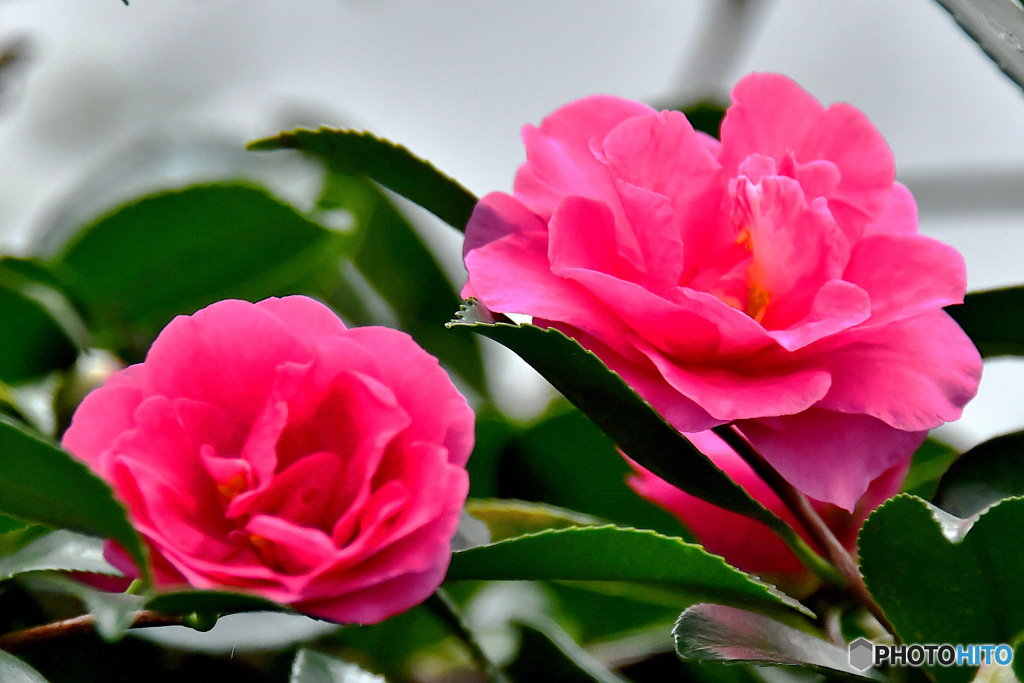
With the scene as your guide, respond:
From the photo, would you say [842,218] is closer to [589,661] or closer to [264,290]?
[589,661]

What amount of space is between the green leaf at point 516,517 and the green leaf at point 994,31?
214 mm

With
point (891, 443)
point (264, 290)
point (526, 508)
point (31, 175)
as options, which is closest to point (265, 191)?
point (264, 290)

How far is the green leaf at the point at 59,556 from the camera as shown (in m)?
0.28

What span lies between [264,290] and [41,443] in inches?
10.9

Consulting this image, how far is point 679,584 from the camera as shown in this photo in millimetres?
295

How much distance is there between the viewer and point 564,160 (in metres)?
0.30

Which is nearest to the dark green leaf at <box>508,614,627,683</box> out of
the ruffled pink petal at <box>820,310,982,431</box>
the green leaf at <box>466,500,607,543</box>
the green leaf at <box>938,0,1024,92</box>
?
the green leaf at <box>466,500,607,543</box>

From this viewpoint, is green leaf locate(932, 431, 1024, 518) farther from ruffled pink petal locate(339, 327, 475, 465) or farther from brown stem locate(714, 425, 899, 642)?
ruffled pink petal locate(339, 327, 475, 465)

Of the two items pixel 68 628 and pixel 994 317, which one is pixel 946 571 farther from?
pixel 68 628

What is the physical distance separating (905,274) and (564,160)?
4.7 inches

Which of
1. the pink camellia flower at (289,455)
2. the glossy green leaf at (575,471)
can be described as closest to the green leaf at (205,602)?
the pink camellia flower at (289,455)

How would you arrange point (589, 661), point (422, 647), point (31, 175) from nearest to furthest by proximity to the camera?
point (589, 661)
point (422, 647)
point (31, 175)

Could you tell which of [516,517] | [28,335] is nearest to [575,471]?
[516,517]

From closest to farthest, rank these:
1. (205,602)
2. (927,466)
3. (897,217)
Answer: (205,602), (897,217), (927,466)
